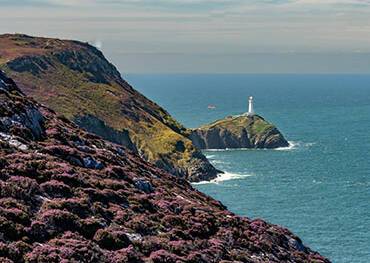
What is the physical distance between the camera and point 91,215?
96.0 ft

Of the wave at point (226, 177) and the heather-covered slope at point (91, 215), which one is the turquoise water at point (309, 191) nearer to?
the wave at point (226, 177)

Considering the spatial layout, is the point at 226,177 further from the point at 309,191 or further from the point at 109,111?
the point at 109,111

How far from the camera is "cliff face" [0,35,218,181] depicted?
153m

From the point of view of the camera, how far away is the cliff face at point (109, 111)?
503 feet

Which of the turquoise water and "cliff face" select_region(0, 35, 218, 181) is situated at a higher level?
"cliff face" select_region(0, 35, 218, 181)

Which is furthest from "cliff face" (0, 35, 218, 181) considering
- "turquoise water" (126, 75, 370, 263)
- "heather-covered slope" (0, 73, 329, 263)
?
"heather-covered slope" (0, 73, 329, 263)

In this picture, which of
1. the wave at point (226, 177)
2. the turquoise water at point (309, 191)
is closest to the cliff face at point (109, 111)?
the wave at point (226, 177)

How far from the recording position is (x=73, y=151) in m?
38.1

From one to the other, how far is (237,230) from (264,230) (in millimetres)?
3966

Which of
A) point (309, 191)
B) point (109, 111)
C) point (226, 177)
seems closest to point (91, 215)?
point (309, 191)

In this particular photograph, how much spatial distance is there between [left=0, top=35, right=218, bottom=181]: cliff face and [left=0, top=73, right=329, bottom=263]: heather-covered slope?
104787 millimetres

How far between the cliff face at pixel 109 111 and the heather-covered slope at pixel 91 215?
105 meters

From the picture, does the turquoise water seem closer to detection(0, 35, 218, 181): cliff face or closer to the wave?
the wave

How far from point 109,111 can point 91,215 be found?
5785 inches
